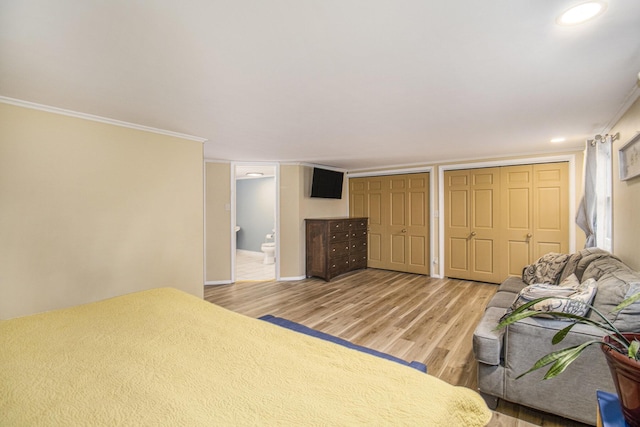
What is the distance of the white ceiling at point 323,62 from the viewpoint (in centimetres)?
126

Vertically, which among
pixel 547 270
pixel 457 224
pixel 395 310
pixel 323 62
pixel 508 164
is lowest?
pixel 395 310

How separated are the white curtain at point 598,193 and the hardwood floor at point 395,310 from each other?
1.51 metres

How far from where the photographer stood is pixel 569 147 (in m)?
4.18

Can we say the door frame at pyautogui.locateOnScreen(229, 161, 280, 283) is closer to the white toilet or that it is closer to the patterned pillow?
the white toilet

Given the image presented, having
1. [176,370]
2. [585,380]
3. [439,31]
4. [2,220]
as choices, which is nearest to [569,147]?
[585,380]

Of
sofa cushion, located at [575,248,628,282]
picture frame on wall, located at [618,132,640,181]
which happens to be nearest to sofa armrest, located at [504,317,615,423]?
sofa cushion, located at [575,248,628,282]

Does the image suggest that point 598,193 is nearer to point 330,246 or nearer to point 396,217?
point 396,217

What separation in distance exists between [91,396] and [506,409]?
7.65 feet

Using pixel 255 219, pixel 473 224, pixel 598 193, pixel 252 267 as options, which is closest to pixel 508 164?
pixel 473 224

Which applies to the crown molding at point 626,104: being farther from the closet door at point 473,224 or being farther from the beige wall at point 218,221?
the beige wall at point 218,221

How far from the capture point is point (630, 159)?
2254 mm

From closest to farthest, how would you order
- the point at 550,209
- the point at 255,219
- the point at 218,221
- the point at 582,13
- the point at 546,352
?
the point at 582,13, the point at 546,352, the point at 550,209, the point at 218,221, the point at 255,219

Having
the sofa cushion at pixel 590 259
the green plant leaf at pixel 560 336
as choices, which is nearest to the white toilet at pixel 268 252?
the sofa cushion at pixel 590 259

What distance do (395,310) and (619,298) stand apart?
7.55 feet
